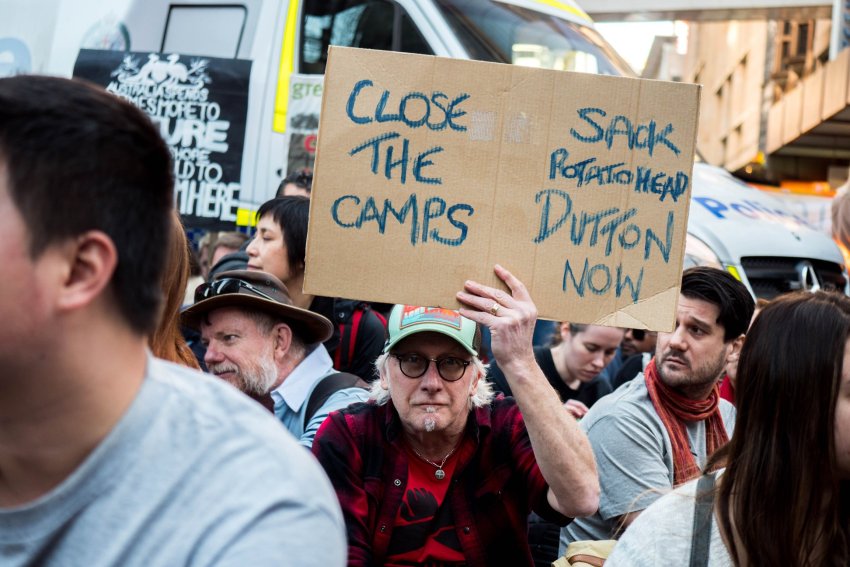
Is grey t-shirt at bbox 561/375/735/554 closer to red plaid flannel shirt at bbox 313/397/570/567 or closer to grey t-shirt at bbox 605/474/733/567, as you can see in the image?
red plaid flannel shirt at bbox 313/397/570/567

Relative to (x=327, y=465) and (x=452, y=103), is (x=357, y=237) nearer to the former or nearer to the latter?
(x=452, y=103)

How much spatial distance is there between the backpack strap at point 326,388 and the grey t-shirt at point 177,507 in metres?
2.63

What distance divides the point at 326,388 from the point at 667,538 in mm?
1996

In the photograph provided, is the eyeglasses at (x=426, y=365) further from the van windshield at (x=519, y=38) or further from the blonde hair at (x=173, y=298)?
the van windshield at (x=519, y=38)

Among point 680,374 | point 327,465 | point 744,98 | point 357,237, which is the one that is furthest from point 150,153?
point 744,98

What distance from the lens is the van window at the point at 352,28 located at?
7.59 m

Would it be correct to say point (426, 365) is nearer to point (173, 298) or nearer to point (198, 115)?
point (173, 298)

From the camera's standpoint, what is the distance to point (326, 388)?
4.22 m

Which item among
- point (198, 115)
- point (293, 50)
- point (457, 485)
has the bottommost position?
point (457, 485)

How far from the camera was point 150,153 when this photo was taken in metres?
1.55

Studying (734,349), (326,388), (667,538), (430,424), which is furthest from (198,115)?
(667,538)

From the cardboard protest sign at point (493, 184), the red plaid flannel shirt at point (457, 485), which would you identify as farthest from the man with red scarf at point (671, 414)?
the cardboard protest sign at point (493, 184)

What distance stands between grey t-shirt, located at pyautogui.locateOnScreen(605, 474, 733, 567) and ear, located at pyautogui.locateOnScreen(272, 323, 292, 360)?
2176 mm

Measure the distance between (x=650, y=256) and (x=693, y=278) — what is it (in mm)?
1816
